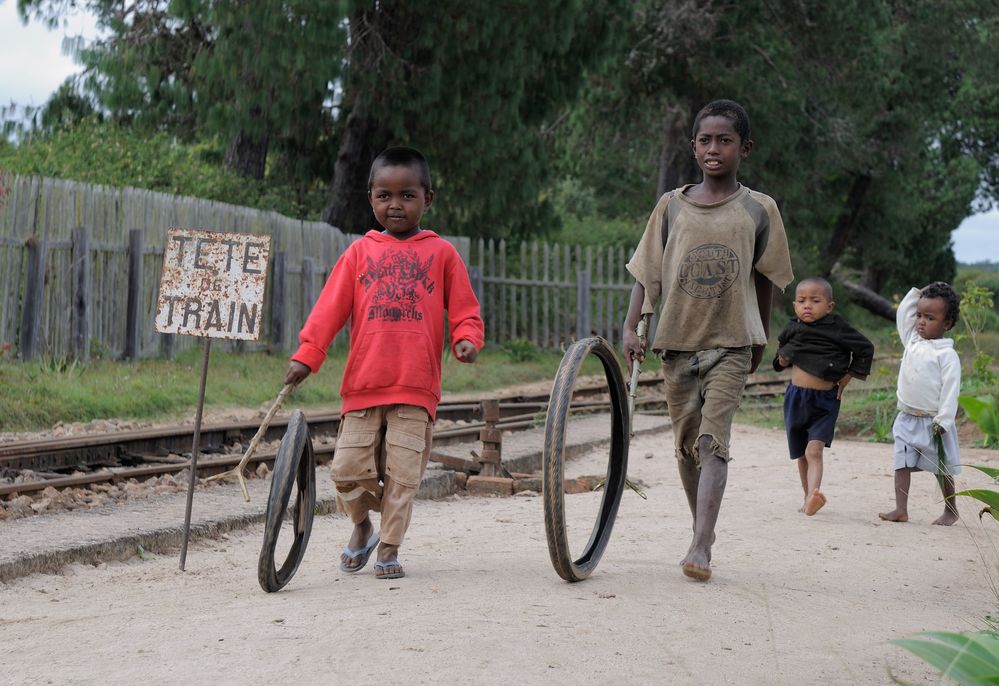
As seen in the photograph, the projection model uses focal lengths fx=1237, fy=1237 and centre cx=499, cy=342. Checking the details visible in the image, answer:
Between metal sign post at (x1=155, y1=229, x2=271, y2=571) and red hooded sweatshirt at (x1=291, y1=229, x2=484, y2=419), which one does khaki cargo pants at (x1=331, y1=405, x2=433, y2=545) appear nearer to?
red hooded sweatshirt at (x1=291, y1=229, x2=484, y2=419)

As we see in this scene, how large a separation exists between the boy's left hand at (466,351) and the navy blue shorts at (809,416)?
287cm

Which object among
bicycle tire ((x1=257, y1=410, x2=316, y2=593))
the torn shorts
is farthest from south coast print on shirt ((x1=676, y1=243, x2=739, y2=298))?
bicycle tire ((x1=257, y1=410, x2=316, y2=593))

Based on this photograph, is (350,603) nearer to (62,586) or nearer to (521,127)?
(62,586)

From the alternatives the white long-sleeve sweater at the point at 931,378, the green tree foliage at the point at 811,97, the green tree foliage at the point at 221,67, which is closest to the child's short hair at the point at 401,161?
the white long-sleeve sweater at the point at 931,378

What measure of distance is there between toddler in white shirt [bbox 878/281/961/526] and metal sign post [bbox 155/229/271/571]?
388 centimetres

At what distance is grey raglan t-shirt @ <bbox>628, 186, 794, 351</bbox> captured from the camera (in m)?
5.44

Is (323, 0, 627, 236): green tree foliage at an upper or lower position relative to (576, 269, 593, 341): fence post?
upper

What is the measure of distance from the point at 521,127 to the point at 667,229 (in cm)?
Result: 1471

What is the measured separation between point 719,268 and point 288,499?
212cm

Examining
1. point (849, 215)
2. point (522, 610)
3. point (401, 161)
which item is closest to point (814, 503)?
point (522, 610)

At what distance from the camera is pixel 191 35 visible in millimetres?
18266

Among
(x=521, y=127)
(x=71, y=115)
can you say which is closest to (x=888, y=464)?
(x=521, y=127)

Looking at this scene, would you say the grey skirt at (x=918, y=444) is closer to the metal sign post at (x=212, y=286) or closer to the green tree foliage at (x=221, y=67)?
the metal sign post at (x=212, y=286)

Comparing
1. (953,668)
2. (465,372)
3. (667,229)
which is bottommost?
(465,372)
